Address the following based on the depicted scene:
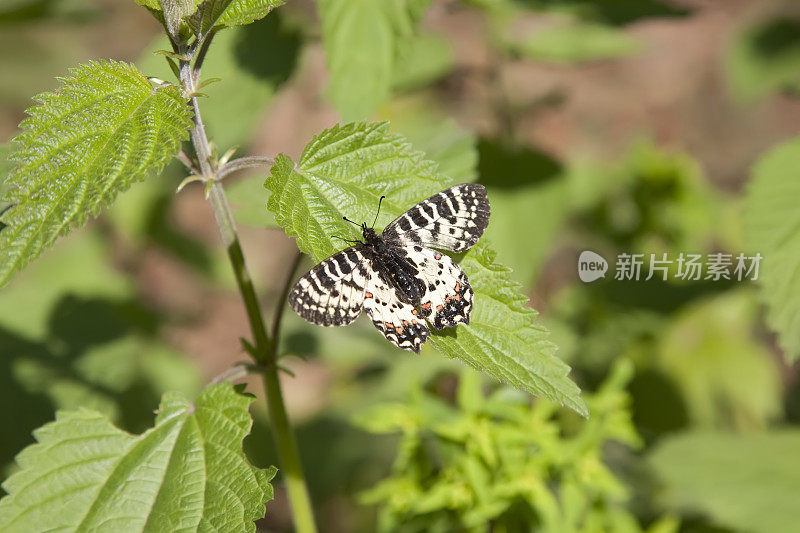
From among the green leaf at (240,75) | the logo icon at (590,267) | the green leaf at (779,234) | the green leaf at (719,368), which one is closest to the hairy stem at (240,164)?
the green leaf at (240,75)

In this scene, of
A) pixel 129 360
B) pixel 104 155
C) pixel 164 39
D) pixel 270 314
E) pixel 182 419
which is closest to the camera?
pixel 104 155

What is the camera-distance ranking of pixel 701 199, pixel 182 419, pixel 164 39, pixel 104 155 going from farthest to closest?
1. pixel 701 199
2. pixel 164 39
3. pixel 182 419
4. pixel 104 155

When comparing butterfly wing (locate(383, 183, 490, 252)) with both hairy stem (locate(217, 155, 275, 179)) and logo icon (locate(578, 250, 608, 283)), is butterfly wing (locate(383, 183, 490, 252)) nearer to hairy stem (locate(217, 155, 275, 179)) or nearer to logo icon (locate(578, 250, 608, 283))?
hairy stem (locate(217, 155, 275, 179))

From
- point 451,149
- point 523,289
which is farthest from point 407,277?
point 523,289

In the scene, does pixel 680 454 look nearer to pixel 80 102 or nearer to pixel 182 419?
pixel 182 419

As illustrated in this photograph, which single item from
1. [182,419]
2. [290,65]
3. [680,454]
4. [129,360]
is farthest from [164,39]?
[680,454]

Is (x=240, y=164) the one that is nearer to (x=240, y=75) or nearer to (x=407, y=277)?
(x=407, y=277)
